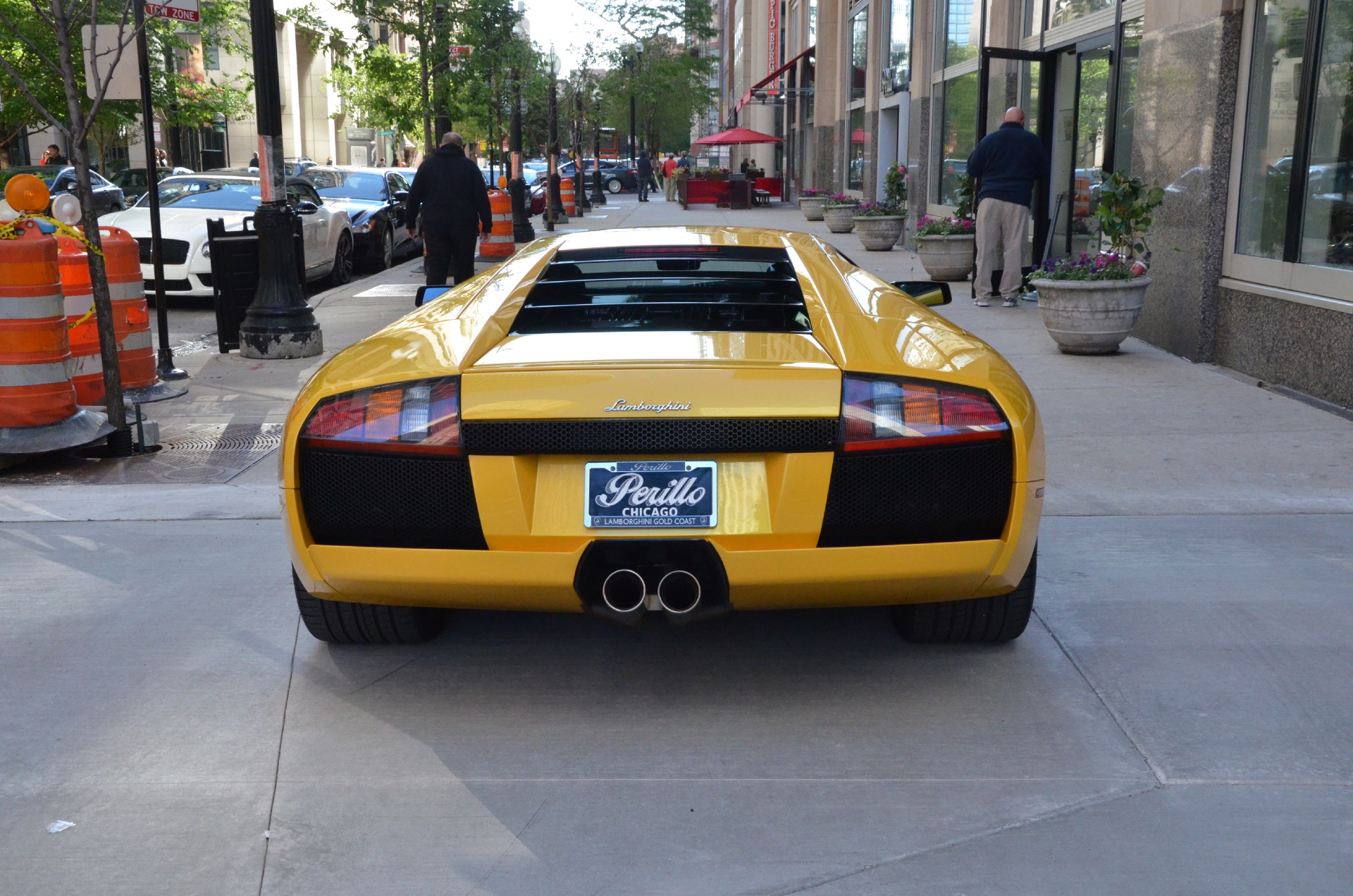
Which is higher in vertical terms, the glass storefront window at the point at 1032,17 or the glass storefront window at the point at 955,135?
the glass storefront window at the point at 1032,17

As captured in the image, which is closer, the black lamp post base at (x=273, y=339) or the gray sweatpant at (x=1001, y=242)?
the black lamp post base at (x=273, y=339)

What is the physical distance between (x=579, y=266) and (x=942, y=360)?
4.82 ft

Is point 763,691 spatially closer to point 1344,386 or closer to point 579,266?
point 579,266

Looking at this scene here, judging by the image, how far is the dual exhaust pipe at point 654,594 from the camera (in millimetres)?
3244

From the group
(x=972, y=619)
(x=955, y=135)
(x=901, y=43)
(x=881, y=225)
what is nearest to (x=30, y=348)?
(x=972, y=619)

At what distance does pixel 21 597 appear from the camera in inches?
181

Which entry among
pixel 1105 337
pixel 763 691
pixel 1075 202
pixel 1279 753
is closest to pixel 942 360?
pixel 763 691

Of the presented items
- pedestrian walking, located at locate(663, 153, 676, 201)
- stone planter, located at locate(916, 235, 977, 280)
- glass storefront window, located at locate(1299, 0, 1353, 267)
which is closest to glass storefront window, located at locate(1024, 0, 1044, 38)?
stone planter, located at locate(916, 235, 977, 280)

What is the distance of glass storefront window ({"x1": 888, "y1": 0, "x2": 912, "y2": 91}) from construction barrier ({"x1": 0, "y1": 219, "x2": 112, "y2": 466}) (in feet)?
55.2

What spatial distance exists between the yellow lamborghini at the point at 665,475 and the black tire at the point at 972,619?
329mm

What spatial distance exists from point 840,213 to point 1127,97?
14.3 metres

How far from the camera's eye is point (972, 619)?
A: 3.91 meters

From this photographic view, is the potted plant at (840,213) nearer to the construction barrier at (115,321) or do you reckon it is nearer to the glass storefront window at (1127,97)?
the glass storefront window at (1127,97)

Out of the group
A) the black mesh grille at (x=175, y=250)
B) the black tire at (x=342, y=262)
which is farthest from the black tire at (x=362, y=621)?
the black tire at (x=342, y=262)
